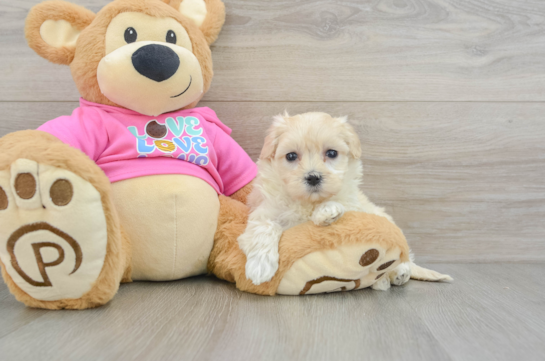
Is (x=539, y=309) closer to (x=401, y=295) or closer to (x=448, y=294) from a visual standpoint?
(x=448, y=294)

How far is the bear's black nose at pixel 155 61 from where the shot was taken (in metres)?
1.06

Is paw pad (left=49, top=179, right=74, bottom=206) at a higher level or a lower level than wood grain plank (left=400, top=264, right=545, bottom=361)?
higher

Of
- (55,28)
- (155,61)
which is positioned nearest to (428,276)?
(155,61)

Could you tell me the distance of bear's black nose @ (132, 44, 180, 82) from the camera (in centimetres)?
106

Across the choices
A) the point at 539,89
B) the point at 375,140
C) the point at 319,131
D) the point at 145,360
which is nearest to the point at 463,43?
the point at 539,89

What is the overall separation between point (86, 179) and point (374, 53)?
115cm

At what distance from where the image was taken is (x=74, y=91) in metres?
1.49

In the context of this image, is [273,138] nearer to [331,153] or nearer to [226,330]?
[331,153]

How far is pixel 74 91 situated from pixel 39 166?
0.76 m

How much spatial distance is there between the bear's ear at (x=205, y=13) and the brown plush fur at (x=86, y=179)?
615mm

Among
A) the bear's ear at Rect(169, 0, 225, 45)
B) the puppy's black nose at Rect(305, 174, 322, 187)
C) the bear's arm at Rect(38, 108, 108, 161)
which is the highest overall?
the bear's ear at Rect(169, 0, 225, 45)

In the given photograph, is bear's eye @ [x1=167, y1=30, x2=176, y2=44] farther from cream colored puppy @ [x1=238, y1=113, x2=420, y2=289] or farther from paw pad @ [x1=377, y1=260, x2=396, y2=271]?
paw pad @ [x1=377, y1=260, x2=396, y2=271]

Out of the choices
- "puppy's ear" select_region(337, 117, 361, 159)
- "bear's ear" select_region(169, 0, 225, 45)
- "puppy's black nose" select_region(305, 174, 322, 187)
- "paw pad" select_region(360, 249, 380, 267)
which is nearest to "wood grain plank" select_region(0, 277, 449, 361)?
"paw pad" select_region(360, 249, 380, 267)

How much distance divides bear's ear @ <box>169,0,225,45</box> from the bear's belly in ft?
1.76
